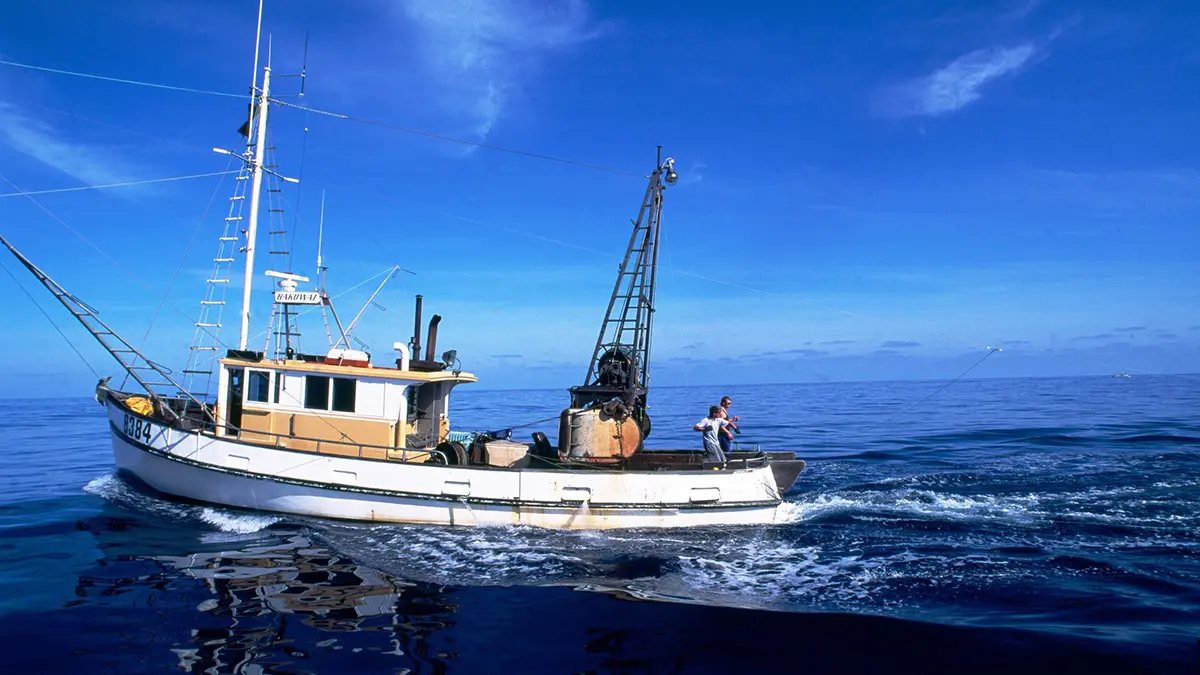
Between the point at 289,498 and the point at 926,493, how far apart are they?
1490cm

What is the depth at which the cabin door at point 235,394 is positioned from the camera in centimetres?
1534

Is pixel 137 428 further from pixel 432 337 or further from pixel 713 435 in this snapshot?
pixel 713 435

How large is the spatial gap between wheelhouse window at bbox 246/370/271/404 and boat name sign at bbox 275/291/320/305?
1.82 m

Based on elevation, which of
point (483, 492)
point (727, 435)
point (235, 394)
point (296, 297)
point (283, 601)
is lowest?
point (283, 601)

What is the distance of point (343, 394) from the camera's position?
1522 cm

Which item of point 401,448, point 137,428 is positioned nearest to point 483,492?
point 401,448

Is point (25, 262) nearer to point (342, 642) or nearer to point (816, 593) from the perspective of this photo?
point (342, 642)

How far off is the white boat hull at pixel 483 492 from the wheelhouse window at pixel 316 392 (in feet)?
4.60

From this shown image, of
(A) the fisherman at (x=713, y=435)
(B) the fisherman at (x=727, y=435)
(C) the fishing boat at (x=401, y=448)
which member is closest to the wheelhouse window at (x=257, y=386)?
(C) the fishing boat at (x=401, y=448)

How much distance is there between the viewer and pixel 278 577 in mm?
10523

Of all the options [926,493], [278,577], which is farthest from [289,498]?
[926,493]

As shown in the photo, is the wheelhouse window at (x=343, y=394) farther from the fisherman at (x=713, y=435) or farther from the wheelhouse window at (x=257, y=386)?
the fisherman at (x=713, y=435)

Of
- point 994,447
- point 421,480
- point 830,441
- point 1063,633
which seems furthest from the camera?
point 830,441

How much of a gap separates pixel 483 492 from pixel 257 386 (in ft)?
19.6
